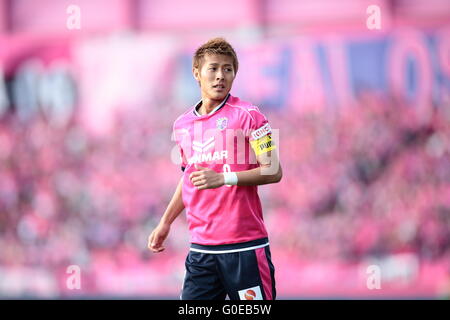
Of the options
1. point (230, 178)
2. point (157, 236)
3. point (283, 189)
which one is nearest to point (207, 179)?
point (230, 178)

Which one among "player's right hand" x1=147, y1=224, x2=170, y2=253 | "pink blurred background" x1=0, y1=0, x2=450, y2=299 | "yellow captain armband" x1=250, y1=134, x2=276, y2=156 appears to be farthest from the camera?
"pink blurred background" x1=0, y1=0, x2=450, y2=299

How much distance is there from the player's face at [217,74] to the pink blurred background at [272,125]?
596cm

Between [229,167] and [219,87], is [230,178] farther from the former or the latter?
[219,87]

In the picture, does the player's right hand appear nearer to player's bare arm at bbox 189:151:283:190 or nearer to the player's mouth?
player's bare arm at bbox 189:151:283:190

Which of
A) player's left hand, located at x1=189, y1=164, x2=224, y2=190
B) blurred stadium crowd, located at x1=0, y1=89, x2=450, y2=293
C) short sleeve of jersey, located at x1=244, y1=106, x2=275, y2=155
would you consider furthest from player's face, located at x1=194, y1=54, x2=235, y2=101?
blurred stadium crowd, located at x1=0, y1=89, x2=450, y2=293

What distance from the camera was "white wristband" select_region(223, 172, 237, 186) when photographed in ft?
7.97

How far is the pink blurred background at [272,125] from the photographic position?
8.41m

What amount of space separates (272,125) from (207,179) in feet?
21.2

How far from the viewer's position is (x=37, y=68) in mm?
9305

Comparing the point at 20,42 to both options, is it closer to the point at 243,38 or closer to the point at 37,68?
the point at 37,68

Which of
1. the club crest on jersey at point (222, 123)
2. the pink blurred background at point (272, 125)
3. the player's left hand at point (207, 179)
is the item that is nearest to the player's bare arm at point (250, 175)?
the player's left hand at point (207, 179)

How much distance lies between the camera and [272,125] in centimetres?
877

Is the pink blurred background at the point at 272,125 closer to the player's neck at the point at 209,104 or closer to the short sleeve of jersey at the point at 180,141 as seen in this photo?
the short sleeve of jersey at the point at 180,141

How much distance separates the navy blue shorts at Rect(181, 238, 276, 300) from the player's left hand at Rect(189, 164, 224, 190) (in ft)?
0.98
